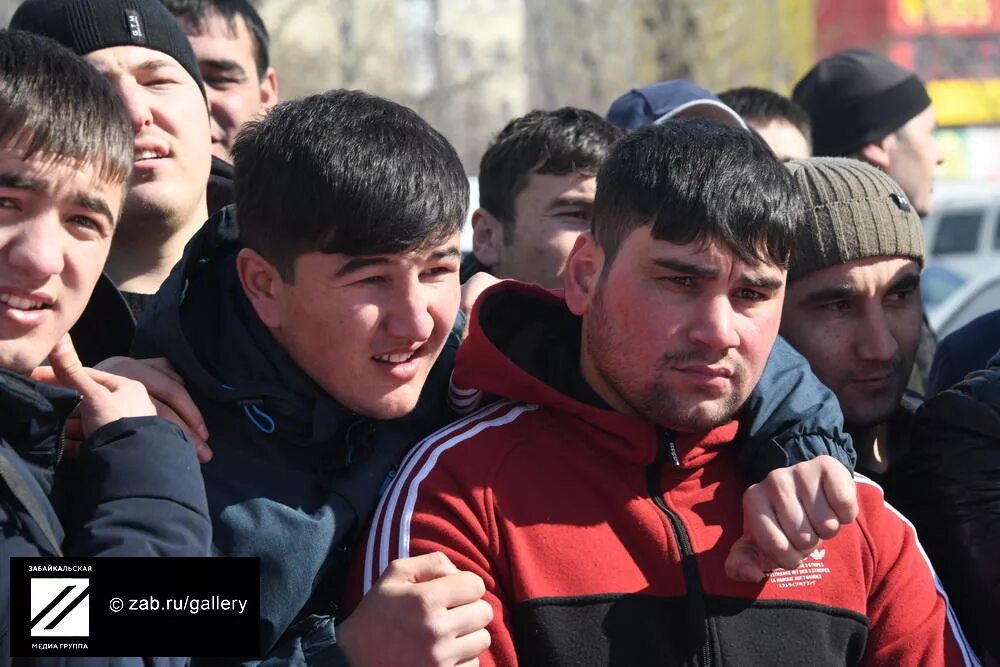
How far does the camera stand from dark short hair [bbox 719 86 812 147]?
Answer: 5410 millimetres

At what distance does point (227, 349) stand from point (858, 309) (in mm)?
1709

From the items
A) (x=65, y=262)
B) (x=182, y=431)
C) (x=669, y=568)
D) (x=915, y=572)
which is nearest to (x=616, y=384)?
(x=669, y=568)

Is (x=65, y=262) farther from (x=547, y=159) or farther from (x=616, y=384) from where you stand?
(x=547, y=159)

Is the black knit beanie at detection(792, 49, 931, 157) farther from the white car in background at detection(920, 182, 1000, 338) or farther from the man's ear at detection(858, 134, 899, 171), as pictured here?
the white car in background at detection(920, 182, 1000, 338)

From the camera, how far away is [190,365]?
288cm

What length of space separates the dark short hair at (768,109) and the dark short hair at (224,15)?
1.90 meters

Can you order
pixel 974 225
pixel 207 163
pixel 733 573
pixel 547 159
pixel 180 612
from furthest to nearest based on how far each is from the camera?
pixel 974 225 → pixel 547 159 → pixel 207 163 → pixel 733 573 → pixel 180 612

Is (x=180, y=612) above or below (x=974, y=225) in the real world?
above

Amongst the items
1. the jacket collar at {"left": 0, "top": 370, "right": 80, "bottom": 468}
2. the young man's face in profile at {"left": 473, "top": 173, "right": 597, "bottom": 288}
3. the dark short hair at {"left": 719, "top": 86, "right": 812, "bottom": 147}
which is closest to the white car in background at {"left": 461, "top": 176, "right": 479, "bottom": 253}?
the young man's face in profile at {"left": 473, "top": 173, "right": 597, "bottom": 288}

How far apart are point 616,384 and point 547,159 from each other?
1.53 metres

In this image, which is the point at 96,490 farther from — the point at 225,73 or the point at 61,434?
the point at 225,73

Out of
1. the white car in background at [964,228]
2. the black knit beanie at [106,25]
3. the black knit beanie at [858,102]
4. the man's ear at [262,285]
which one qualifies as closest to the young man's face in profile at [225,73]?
the black knit beanie at [106,25]

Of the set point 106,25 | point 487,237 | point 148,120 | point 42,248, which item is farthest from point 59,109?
point 487,237

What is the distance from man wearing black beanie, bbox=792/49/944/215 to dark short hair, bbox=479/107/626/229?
5.73 ft
